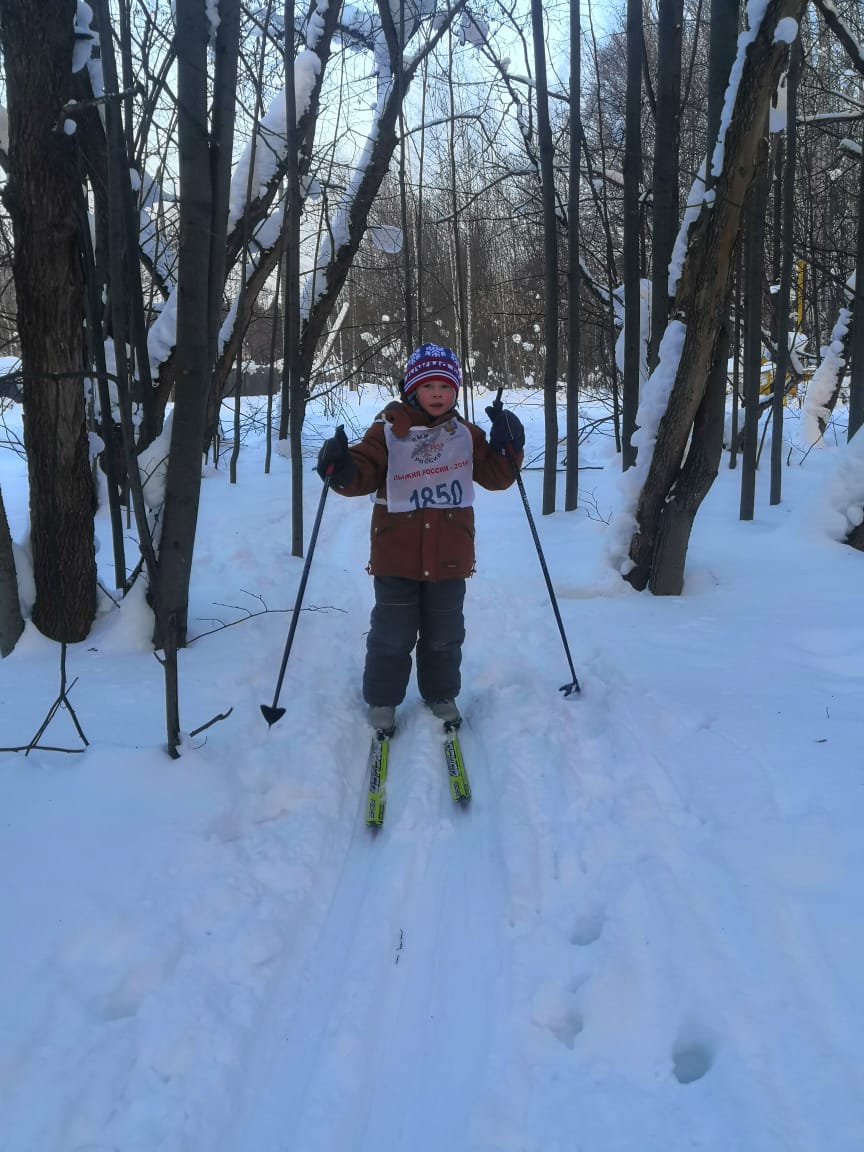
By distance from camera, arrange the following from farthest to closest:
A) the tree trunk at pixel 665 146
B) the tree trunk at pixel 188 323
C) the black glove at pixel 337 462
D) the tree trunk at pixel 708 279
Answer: the tree trunk at pixel 665 146
the tree trunk at pixel 708 279
the black glove at pixel 337 462
the tree trunk at pixel 188 323

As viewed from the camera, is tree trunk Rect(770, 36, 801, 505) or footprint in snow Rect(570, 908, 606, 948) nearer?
footprint in snow Rect(570, 908, 606, 948)

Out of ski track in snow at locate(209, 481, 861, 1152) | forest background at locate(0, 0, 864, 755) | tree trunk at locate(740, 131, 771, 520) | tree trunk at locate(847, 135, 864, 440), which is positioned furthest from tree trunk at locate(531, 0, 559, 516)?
ski track in snow at locate(209, 481, 861, 1152)

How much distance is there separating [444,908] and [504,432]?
7.20 ft

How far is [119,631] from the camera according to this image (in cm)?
432

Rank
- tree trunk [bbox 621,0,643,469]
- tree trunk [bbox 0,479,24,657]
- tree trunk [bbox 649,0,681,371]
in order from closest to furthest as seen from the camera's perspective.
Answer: tree trunk [bbox 0,479,24,657], tree trunk [bbox 649,0,681,371], tree trunk [bbox 621,0,643,469]

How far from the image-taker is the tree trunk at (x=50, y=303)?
3818 millimetres

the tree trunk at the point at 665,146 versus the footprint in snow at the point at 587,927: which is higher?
the tree trunk at the point at 665,146

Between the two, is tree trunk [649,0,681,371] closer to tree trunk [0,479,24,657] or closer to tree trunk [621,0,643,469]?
tree trunk [621,0,643,469]

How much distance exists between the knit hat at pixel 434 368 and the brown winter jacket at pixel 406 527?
15cm

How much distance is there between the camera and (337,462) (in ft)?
11.1

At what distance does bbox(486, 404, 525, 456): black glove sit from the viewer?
3607 millimetres

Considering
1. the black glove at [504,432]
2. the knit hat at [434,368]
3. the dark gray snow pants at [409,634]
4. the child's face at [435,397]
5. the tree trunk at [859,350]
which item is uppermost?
the tree trunk at [859,350]

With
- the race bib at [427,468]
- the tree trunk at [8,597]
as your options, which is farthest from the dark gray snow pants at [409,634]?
the tree trunk at [8,597]

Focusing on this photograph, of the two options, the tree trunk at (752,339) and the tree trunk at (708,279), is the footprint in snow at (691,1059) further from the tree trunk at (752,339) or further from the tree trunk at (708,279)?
the tree trunk at (752,339)
